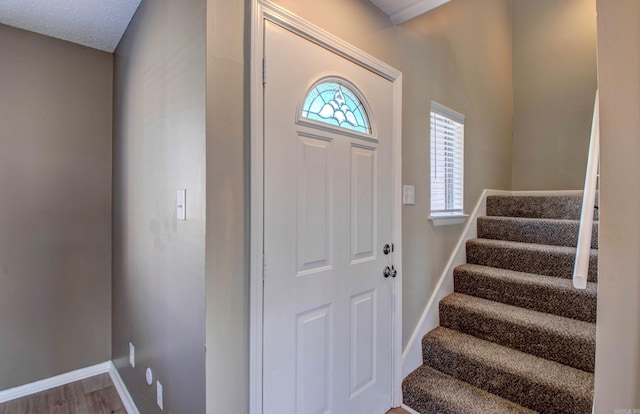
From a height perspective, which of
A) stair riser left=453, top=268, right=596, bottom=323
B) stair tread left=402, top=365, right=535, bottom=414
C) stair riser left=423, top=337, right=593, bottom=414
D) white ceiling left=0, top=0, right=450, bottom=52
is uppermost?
white ceiling left=0, top=0, right=450, bottom=52

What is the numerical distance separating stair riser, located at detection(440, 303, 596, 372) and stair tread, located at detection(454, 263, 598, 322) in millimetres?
290

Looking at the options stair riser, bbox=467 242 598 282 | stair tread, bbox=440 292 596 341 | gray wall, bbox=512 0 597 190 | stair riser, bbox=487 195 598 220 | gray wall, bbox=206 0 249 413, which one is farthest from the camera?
gray wall, bbox=512 0 597 190

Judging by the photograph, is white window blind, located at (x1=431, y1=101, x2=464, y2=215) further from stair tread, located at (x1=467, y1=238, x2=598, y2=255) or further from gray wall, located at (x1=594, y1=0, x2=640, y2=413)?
gray wall, located at (x1=594, y1=0, x2=640, y2=413)

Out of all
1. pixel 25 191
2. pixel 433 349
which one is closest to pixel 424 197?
pixel 433 349

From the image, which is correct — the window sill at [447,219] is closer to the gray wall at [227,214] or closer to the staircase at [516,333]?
the staircase at [516,333]

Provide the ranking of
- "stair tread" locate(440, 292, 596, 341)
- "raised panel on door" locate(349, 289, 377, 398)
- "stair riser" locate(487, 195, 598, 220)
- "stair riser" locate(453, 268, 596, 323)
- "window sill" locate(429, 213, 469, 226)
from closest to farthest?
"raised panel on door" locate(349, 289, 377, 398)
"stair tread" locate(440, 292, 596, 341)
"stair riser" locate(453, 268, 596, 323)
"window sill" locate(429, 213, 469, 226)
"stair riser" locate(487, 195, 598, 220)

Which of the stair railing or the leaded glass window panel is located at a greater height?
the leaded glass window panel

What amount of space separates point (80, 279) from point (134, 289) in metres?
0.79

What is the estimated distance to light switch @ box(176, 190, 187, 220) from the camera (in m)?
1.20

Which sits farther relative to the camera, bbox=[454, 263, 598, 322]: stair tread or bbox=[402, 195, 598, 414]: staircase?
bbox=[454, 263, 598, 322]: stair tread

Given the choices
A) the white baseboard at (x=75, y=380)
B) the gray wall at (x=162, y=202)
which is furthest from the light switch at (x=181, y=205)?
the white baseboard at (x=75, y=380)

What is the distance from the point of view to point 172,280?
4.32 feet

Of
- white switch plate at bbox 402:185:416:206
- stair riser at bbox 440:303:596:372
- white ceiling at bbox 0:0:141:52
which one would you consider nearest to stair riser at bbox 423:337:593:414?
stair riser at bbox 440:303:596:372

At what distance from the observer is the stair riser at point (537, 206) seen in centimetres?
260
